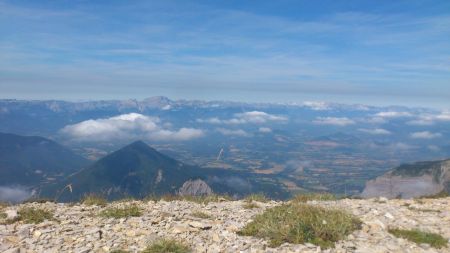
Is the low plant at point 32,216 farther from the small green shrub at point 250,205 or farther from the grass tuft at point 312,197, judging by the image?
the grass tuft at point 312,197

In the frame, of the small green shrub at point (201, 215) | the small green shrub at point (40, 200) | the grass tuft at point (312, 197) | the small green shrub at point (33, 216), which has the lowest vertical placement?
the small green shrub at point (40, 200)

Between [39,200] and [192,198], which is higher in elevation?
[192,198]

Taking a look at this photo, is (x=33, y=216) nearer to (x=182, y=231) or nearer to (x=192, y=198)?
(x=182, y=231)

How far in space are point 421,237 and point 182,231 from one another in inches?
296

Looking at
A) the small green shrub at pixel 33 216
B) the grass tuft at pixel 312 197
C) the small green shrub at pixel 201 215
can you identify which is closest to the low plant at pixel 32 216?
the small green shrub at pixel 33 216

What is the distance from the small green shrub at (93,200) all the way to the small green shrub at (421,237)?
37.4 ft

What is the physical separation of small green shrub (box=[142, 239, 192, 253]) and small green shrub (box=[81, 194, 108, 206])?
22.4ft

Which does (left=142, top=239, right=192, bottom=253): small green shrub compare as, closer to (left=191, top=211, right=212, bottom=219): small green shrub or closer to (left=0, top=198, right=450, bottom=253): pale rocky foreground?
→ (left=0, top=198, right=450, bottom=253): pale rocky foreground

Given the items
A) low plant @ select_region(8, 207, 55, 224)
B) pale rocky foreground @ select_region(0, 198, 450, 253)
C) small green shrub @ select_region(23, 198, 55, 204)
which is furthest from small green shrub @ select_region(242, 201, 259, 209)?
small green shrub @ select_region(23, 198, 55, 204)

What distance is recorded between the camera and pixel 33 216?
49.5 ft

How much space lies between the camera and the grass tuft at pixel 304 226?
1321 cm

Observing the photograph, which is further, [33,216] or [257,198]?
[257,198]

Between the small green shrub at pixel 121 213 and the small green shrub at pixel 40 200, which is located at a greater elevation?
the small green shrub at pixel 121 213

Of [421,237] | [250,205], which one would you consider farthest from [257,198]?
[421,237]
